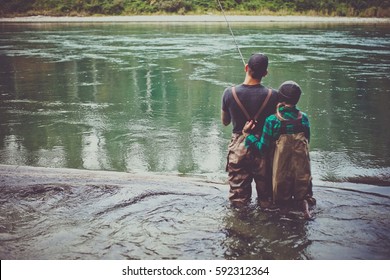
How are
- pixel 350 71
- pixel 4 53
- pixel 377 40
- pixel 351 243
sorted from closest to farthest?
→ pixel 351 243 → pixel 350 71 → pixel 4 53 → pixel 377 40

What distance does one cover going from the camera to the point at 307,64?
15625mm

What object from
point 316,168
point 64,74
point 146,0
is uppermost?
point 146,0

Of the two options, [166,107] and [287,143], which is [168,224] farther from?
[166,107]

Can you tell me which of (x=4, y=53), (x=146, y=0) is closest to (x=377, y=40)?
(x=4, y=53)

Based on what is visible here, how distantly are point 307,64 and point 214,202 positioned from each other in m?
12.3

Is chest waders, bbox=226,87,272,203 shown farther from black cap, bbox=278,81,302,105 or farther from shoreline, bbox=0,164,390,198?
shoreline, bbox=0,164,390,198

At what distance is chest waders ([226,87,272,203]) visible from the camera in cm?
414

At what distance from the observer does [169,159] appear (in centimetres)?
665

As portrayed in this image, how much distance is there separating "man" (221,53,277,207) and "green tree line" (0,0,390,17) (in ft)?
150

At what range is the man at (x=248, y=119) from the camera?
3980 millimetres

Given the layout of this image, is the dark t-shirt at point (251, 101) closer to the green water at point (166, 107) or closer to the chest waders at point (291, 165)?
the chest waders at point (291, 165)

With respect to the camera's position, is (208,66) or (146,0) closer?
(208,66)

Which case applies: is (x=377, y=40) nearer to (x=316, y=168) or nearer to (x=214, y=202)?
(x=316, y=168)

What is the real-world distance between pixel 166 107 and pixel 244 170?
586 cm
